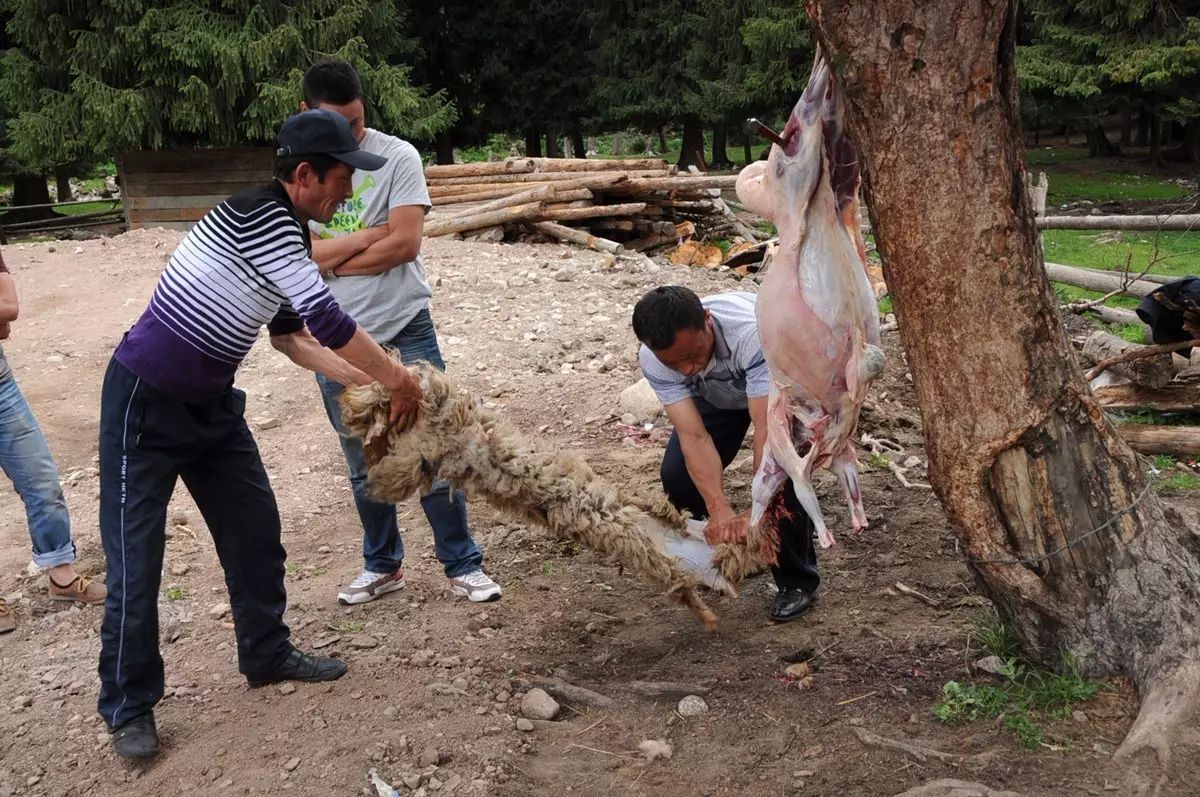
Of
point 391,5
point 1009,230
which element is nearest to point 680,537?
point 1009,230

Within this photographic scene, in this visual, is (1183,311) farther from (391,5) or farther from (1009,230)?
(391,5)

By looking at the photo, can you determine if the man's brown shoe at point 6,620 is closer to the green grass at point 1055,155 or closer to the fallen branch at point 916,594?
the fallen branch at point 916,594

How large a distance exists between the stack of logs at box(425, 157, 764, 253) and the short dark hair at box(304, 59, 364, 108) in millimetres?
9211

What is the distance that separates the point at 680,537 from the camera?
13.6 feet

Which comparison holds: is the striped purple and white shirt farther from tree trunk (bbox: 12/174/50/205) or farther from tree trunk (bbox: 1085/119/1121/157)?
tree trunk (bbox: 1085/119/1121/157)

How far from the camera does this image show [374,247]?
165 inches

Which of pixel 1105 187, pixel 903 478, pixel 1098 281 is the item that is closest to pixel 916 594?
pixel 903 478

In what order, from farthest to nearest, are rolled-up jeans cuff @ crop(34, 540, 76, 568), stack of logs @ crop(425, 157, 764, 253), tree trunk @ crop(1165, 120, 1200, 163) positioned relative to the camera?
tree trunk @ crop(1165, 120, 1200, 163) → stack of logs @ crop(425, 157, 764, 253) → rolled-up jeans cuff @ crop(34, 540, 76, 568)

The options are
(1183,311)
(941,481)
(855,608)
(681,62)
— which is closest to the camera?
(941,481)

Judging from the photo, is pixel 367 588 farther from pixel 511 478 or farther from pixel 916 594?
pixel 916 594

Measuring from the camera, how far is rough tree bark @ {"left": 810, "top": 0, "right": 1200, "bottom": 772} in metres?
3.03

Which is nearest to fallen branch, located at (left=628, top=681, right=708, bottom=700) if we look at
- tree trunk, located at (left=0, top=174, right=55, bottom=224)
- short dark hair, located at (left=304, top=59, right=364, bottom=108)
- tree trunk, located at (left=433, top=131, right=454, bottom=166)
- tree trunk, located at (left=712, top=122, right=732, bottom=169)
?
short dark hair, located at (left=304, top=59, right=364, bottom=108)

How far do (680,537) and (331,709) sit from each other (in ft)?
4.81

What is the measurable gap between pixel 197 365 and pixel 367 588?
1.63m
